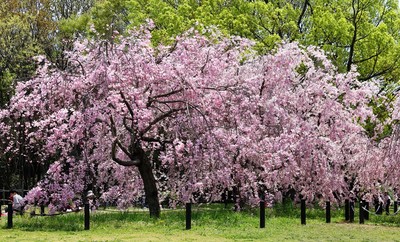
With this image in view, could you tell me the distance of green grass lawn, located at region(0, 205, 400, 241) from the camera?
553 inches

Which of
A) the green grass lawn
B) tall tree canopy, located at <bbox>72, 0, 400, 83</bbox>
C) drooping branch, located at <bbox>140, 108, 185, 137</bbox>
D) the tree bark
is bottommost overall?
the green grass lawn

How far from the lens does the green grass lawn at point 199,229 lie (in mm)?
14055

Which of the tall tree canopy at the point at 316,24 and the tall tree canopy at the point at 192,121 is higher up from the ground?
the tall tree canopy at the point at 316,24

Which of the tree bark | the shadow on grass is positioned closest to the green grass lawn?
the shadow on grass

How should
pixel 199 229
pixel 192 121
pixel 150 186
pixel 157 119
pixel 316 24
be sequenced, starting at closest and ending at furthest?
pixel 199 229, pixel 157 119, pixel 192 121, pixel 150 186, pixel 316 24

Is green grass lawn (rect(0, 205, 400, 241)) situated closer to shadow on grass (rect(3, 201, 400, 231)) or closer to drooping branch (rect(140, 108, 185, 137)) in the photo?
shadow on grass (rect(3, 201, 400, 231))

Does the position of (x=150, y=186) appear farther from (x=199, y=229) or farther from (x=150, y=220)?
(x=199, y=229)

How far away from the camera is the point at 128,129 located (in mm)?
17781

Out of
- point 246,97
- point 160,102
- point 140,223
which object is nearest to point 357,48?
point 246,97

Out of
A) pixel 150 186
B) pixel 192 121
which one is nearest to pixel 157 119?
pixel 192 121

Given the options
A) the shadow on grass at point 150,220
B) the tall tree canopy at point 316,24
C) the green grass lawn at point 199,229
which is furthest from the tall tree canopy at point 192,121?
the tall tree canopy at point 316,24

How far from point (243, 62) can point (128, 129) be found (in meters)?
7.07

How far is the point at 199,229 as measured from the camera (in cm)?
1555

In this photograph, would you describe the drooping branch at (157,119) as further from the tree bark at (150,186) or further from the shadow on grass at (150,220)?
the shadow on grass at (150,220)
